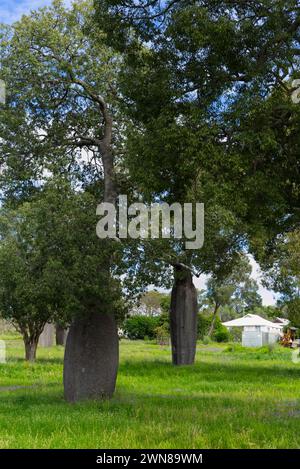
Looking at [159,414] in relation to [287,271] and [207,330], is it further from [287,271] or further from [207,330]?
[207,330]

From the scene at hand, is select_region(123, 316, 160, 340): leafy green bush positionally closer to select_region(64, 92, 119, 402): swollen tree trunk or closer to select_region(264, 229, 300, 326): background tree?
select_region(264, 229, 300, 326): background tree

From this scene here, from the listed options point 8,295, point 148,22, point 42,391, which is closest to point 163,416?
point 42,391

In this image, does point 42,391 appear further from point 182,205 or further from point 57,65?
point 57,65

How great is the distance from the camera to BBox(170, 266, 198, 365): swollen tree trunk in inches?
793

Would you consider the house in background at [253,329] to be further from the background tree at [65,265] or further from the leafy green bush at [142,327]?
the background tree at [65,265]

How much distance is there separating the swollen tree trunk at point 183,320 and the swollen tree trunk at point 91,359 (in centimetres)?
888

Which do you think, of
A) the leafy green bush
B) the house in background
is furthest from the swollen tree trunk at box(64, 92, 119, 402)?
the house in background

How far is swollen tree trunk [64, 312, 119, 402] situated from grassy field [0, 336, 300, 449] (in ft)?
1.19

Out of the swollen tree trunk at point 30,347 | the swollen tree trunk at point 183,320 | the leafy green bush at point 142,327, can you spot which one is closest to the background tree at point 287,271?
the swollen tree trunk at point 183,320

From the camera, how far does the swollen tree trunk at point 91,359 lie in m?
11.1

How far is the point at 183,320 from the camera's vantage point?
2030 centimetres

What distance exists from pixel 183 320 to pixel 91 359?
940cm

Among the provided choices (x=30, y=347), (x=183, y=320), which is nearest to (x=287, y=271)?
(x=183, y=320)

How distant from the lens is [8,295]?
20.1 m
